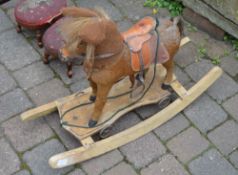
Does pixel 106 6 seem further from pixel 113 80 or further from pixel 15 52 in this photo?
pixel 113 80

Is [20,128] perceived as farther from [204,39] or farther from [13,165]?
[204,39]

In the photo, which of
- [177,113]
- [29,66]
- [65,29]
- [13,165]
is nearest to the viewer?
[65,29]

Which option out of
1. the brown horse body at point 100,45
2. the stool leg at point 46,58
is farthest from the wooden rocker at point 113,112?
the stool leg at point 46,58

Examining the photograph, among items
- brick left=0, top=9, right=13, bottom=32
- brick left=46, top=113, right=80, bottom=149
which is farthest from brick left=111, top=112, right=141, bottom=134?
brick left=0, top=9, right=13, bottom=32

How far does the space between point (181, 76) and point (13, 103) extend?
1289 mm

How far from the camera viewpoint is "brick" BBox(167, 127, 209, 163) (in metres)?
2.96

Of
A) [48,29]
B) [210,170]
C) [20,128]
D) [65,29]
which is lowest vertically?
[210,170]

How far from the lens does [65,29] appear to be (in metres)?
2.44

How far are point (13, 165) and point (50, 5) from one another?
130cm

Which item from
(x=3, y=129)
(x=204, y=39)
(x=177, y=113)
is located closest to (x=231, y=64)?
(x=204, y=39)

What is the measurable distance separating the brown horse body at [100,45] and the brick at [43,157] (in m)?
0.29

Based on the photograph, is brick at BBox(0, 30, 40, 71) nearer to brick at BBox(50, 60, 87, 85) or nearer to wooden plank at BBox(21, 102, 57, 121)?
brick at BBox(50, 60, 87, 85)

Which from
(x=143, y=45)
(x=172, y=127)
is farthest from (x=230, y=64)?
(x=143, y=45)

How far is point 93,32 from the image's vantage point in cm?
234
